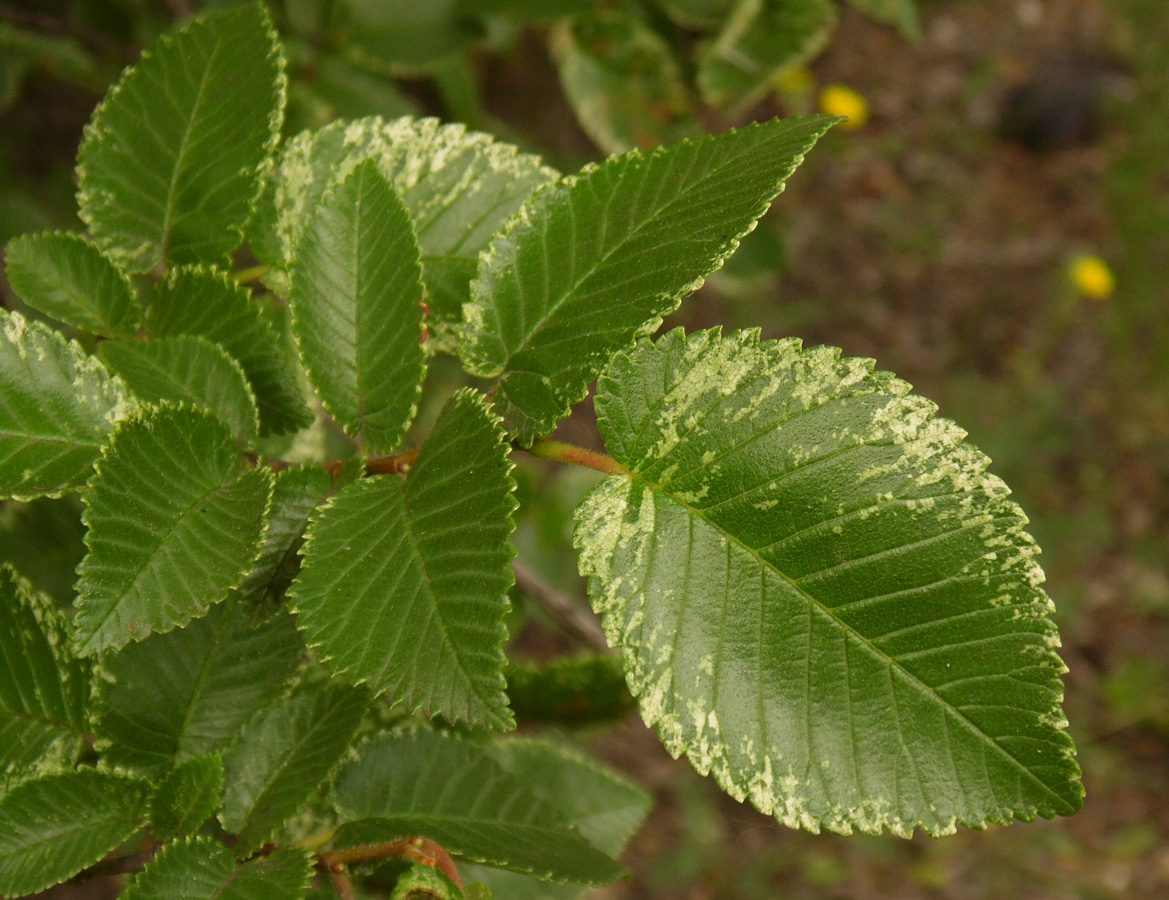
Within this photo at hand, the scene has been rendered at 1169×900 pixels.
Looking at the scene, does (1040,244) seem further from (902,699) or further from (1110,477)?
(902,699)

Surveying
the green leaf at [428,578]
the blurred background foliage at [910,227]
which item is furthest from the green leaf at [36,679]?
the blurred background foliage at [910,227]

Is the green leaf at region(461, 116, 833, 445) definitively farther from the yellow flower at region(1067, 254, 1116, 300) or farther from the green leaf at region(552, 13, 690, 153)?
the yellow flower at region(1067, 254, 1116, 300)

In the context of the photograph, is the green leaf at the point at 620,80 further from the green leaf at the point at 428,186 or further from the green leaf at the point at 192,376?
the green leaf at the point at 192,376

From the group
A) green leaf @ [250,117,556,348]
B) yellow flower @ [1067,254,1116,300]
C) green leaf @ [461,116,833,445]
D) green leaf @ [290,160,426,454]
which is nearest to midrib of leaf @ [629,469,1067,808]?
green leaf @ [461,116,833,445]

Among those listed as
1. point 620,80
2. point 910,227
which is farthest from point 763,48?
point 910,227

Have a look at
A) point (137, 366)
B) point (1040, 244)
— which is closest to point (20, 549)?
point (137, 366)

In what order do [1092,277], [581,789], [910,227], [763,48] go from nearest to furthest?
[581,789], [763,48], [1092,277], [910,227]

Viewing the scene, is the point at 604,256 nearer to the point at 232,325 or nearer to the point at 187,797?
the point at 232,325
